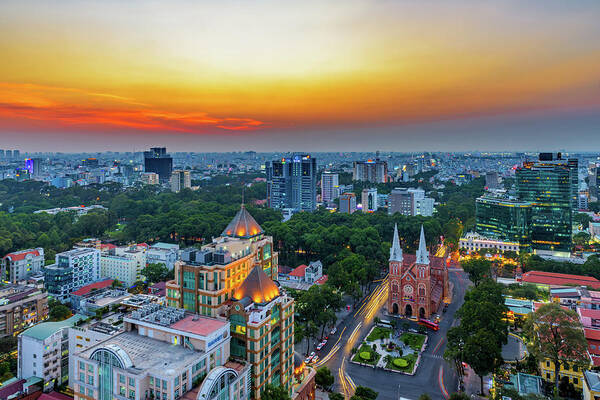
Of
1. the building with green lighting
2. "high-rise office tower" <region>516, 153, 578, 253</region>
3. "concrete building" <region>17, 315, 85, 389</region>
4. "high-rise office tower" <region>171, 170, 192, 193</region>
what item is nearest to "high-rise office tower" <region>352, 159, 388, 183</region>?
"high-rise office tower" <region>171, 170, 192, 193</region>

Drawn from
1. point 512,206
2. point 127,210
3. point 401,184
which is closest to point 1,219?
point 127,210

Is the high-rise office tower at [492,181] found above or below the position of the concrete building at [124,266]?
above

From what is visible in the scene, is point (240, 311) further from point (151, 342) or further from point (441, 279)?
point (441, 279)

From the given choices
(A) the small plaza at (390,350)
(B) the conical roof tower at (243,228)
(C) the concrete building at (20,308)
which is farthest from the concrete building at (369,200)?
(C) the concrete building at (20,308)

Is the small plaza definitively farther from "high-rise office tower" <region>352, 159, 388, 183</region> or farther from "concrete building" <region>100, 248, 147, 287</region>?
"high-rise office tower" <region>352, 159, 388, 183</region>

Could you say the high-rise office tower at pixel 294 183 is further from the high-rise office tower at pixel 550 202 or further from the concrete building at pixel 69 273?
the concrete building at pixel 69 273
